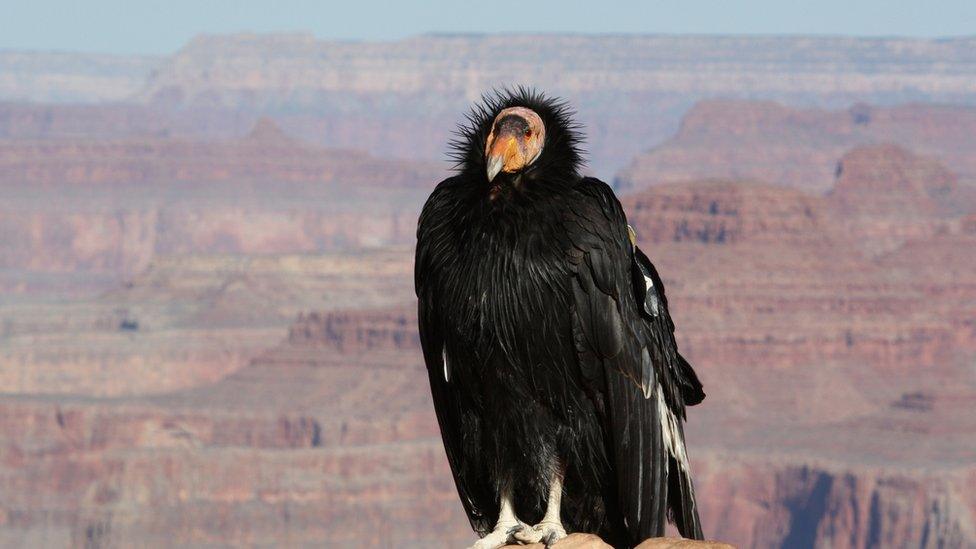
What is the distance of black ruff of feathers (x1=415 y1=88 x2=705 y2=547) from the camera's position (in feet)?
Answer: 36.8

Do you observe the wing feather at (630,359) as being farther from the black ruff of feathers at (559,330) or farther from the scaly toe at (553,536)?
the scaly toe at (553,536)

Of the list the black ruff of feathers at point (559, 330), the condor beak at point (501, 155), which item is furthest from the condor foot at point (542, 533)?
the condor beak at point (501, 155)

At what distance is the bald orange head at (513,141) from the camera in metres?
11.0

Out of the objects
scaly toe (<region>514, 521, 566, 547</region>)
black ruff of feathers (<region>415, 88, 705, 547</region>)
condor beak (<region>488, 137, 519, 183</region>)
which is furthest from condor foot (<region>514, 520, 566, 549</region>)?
condor beak (<region>488, 137, 519, 183</region>)

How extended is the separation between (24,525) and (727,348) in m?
50.8

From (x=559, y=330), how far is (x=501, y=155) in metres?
0.92

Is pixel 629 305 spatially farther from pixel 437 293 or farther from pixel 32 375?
pixel 32 375

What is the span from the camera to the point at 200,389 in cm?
15800

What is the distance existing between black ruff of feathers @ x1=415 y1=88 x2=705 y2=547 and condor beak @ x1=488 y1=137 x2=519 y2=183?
23cm

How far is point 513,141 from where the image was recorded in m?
11.1

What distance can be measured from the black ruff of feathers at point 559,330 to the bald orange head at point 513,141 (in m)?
0.08

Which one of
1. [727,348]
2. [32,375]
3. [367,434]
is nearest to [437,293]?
[367,434]

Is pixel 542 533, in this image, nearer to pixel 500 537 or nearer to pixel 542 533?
pixel 542 533

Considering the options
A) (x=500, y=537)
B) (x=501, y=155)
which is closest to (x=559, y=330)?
(x=501, y=155)
